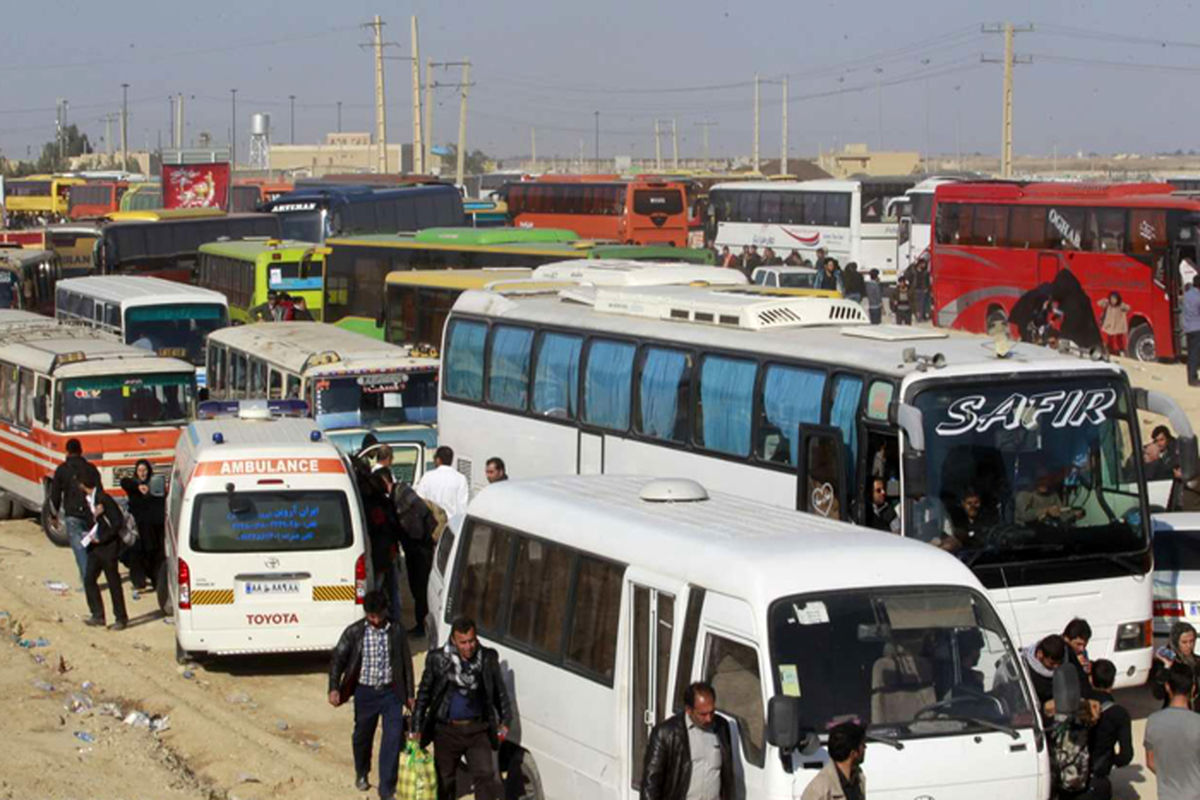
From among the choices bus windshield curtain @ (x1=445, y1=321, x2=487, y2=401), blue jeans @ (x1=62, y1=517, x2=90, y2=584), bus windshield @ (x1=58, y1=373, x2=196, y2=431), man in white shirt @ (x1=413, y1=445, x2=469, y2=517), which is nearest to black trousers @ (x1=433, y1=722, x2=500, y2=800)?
man in white shirt @ (x1=413, y1=445, x2=469, y2=517)

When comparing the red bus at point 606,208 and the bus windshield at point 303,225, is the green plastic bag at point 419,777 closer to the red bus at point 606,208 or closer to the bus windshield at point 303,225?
the bus windshield at point 303,225

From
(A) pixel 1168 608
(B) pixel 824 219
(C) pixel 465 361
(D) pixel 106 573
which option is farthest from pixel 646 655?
(B) pixel 824 219

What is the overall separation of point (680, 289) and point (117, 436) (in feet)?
23.8

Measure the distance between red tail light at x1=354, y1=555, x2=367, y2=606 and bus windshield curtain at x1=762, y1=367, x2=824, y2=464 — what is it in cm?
343

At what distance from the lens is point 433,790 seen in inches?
409

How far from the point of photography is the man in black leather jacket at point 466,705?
10086 millimetres

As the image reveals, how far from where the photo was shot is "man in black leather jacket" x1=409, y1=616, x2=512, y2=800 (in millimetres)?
10086

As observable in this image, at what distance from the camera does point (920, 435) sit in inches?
484

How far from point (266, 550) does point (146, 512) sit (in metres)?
3.42

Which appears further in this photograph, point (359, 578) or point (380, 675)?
point (359, 578)

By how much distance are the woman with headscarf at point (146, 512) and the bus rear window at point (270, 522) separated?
300 centimetres

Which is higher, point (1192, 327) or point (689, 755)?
point (1192, 327)

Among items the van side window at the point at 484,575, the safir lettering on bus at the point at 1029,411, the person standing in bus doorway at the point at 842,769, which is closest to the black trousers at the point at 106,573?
the van side window at the point at 484,575

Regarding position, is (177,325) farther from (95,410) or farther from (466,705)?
(466,705)
